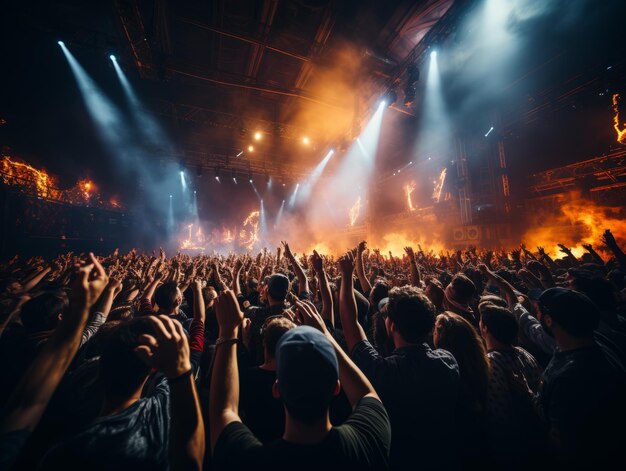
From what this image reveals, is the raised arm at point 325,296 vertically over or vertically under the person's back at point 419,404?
over

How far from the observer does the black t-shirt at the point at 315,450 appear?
82 centimetres

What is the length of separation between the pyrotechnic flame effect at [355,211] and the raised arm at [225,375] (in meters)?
22.4

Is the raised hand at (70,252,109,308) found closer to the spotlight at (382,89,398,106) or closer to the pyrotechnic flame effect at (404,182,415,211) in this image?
the spotlight at (382,89,398,106)

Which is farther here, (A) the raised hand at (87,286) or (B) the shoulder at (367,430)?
(A) the raised hand at (87,286)

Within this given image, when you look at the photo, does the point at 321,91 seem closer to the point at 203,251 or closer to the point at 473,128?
the point at 473,128

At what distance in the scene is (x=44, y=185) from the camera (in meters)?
13.2

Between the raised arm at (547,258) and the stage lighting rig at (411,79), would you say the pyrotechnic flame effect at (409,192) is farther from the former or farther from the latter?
the raised arm at (547,258)

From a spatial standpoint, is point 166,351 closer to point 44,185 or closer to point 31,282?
point 31,282

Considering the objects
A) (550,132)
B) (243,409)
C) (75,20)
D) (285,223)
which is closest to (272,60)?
(75,20)

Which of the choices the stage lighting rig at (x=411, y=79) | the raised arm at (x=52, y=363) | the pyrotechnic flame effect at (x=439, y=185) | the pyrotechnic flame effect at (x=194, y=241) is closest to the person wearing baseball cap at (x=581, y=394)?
the raised arm at (x=52, y=363)

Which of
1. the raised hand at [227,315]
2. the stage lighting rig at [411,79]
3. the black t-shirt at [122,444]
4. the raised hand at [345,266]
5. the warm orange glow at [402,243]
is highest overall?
the stage lighting rig at [411,79]

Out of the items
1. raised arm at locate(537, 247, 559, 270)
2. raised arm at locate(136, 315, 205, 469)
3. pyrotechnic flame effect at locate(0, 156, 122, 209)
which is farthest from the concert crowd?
pyrotechnic flame effect at locate(0, 156, 122, 209)

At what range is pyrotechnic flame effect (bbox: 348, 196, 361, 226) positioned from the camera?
23.2m

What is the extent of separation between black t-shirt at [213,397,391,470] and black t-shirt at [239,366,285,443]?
61 cm
